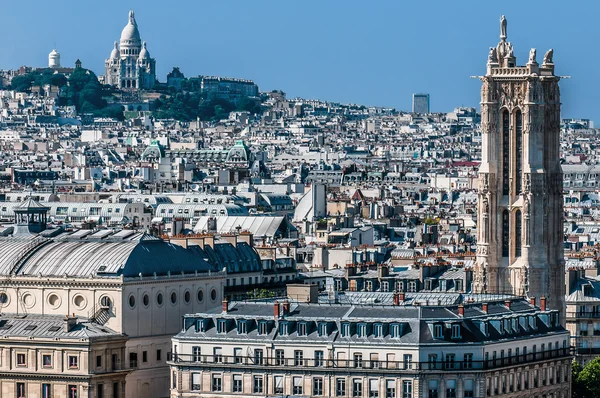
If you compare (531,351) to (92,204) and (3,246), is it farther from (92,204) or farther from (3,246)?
(92,204)

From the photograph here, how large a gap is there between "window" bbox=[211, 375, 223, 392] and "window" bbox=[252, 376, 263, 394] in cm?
89

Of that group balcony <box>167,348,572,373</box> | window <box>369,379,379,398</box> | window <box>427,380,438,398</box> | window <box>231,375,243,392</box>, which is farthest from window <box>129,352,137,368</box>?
window <box>427,380,438,398</box>

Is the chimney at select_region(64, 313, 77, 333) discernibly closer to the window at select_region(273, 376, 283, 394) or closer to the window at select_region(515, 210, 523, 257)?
the window at select_region(273, 376, 283, 394)

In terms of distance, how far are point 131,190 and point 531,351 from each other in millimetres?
121382

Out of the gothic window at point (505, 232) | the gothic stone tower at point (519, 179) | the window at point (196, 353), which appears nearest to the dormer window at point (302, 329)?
the window at point (196, 353)

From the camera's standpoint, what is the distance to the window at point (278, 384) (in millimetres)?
71625

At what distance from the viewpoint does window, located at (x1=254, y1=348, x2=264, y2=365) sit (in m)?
72.1

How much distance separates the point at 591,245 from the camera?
126438 millimetres

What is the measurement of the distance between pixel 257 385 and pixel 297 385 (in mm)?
1046

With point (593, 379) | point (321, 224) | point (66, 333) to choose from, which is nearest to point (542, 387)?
point (593, 379)

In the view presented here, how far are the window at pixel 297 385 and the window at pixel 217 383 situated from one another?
76.1 inches

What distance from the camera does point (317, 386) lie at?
71438 mm

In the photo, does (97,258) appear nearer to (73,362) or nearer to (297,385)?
(73,362)

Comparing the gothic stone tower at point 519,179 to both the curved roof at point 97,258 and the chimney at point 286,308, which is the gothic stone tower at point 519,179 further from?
the chimney at point 286,308
